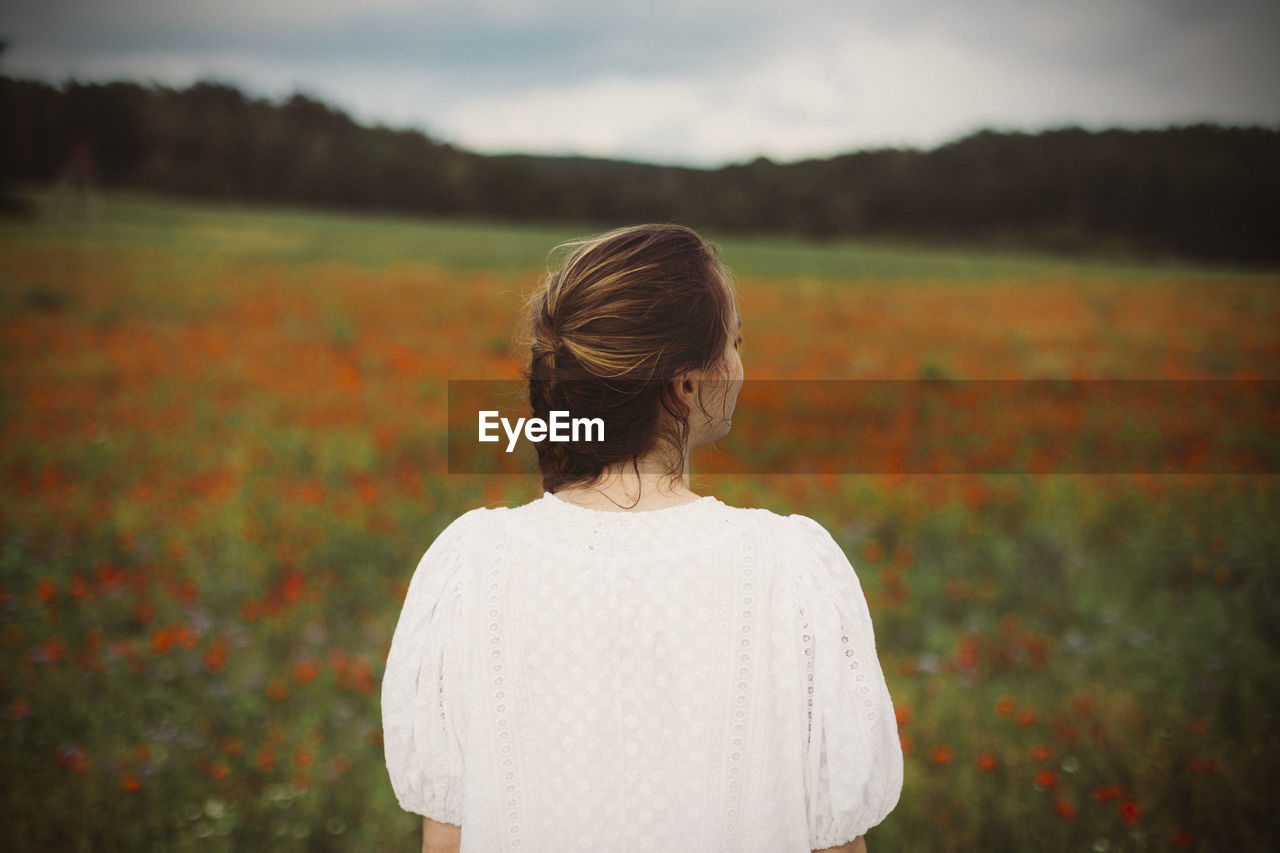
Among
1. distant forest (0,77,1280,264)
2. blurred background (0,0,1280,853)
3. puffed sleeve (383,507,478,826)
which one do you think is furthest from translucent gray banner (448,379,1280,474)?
puffed sleeve (383,507,478,826)

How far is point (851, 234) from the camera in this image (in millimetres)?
18266

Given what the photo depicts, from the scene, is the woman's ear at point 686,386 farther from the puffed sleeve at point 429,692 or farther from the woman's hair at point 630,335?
the puffed sleeve at point 429,692

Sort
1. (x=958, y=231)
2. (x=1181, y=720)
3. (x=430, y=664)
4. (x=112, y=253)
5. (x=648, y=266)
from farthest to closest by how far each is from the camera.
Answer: (x=958, y=231) < (x=112, y=253) < (x=1181, y=720) < (x=430, y=664) < (x=648, y=266)

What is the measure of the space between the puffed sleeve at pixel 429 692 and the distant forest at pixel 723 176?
34.3ft

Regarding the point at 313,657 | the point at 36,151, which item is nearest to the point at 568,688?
the point at 313,657

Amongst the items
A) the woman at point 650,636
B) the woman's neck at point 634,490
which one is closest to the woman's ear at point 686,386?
the woman at point 650,636

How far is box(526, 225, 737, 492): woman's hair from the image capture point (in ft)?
3.56

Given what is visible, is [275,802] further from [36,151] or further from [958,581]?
[36,151]

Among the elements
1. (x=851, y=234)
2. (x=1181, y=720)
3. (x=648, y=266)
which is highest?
(x=851, y=234)

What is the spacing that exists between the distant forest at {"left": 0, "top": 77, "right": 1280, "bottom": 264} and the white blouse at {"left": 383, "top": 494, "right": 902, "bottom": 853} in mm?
10195

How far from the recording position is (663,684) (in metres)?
1.11

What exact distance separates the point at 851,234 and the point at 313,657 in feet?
56.5

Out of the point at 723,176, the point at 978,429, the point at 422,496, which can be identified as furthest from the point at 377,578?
the point at 723,176

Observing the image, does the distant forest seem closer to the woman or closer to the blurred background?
the blurred background
